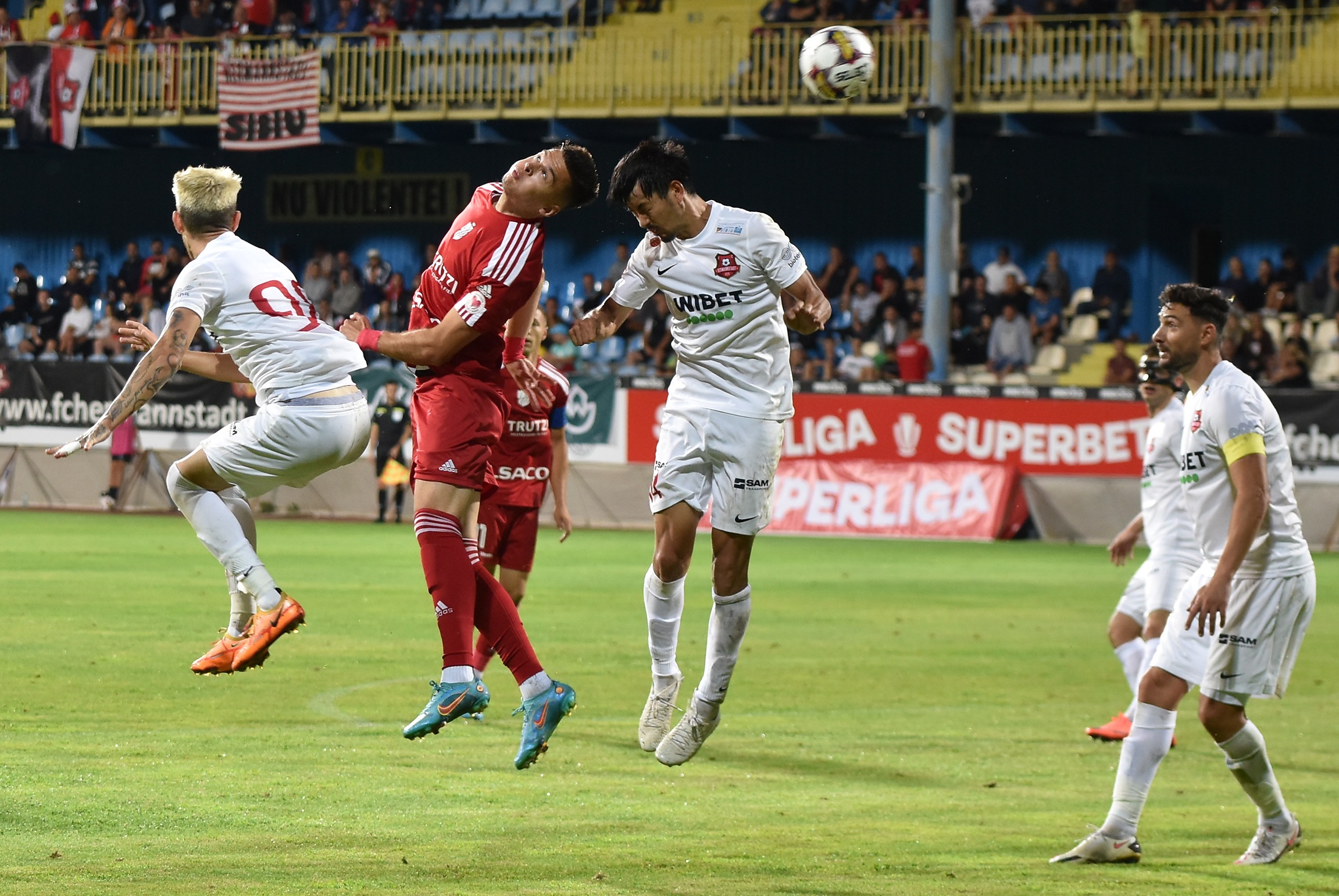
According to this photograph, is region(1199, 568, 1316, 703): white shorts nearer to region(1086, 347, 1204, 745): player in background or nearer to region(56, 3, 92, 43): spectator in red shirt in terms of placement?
region(1086, 347, 1204, 745): player in background

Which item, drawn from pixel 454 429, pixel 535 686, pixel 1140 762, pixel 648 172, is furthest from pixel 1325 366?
pixel 454 429

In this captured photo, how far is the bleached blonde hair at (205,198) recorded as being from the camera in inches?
305

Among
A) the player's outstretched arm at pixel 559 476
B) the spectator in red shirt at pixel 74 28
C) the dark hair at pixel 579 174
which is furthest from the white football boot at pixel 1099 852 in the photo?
the spectator in red shirt at pixel 74 28

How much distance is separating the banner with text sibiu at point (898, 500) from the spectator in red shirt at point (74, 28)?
60.1 feet

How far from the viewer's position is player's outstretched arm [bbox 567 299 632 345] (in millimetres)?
8000

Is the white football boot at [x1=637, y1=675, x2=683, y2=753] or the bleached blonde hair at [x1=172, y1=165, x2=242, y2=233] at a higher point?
the bleached blonde hair at [x1=172, y1=165, x2=242, y2=233]

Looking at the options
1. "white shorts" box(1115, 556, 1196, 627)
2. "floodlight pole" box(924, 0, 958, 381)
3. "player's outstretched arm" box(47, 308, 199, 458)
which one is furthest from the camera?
"floodlight pole" box(924, 0, 958, 381)

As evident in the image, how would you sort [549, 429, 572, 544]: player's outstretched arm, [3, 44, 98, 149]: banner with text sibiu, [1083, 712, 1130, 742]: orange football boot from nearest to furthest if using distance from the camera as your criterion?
[549, 429, 572, 544]: player's outstretched arm
[1083, 712, 1130, 742]: orange football boot
[3, 44, 98, 149]: banner with text sibiu

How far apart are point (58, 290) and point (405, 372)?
11.1 meters

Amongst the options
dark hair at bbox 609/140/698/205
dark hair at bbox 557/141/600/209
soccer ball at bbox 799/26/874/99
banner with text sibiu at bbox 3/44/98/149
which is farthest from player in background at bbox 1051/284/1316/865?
banner with text sibiu at bbox 3/44/98/149

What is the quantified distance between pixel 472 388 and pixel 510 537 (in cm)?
439

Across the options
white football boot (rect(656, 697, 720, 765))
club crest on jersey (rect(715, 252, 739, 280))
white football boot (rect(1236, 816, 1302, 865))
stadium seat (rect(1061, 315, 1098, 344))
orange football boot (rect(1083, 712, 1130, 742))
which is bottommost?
orange football boot (rect(1083, 712, 1130, 742))

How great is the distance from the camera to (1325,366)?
90.8ft

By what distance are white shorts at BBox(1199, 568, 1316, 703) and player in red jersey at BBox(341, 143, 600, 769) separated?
2978mm
